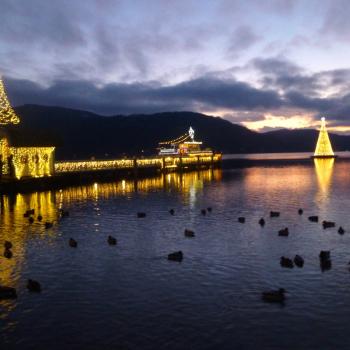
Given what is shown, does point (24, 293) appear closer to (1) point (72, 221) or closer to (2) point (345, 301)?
(2) point (345, 301)

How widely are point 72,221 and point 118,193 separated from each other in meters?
29.7

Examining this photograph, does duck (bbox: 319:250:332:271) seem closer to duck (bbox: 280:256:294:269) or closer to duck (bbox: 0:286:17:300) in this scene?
duck (bbox: 280:256:294:269)

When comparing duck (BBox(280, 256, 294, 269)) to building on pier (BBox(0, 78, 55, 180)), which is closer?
duck (BBox(280, 256, 294, 269))

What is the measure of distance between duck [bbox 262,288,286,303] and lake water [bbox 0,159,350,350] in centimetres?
35

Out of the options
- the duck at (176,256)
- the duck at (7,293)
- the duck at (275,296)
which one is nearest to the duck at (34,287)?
the duck at (7,293)

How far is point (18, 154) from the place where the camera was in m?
79.8

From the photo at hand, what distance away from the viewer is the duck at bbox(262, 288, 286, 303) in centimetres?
2050

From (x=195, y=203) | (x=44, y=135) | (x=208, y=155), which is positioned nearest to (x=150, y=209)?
(x=195, y=203)

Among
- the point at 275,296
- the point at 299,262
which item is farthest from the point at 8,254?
the point at 299,262

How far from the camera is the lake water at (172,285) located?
17.5 m

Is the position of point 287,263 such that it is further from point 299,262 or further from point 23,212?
point 23,212

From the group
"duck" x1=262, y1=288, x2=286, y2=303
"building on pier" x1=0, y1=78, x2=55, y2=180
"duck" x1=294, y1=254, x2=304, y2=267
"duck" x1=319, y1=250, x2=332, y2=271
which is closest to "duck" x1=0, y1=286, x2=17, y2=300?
"duck" x1=262, y1=288, x2=286, y2=303

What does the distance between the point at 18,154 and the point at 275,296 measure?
67433 millimetres

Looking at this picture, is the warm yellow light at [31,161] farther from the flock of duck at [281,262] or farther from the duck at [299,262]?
the duck at [299,262]
